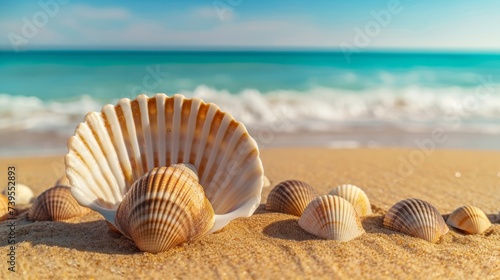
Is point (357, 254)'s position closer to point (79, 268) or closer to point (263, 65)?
point (79, 268)

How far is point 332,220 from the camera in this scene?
3230 mm

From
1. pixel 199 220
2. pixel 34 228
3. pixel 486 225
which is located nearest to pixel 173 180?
pixel 199 220

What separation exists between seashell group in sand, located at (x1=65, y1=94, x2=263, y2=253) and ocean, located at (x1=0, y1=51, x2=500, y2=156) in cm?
666

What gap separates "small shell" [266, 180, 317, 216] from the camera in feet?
12.8

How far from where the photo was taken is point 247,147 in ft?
10.5

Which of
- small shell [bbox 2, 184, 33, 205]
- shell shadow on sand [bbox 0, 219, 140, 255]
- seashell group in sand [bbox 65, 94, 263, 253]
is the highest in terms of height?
seashell group in sand [bbox 65, 94, 263, 253]

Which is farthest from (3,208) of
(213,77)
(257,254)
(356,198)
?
(213,77)

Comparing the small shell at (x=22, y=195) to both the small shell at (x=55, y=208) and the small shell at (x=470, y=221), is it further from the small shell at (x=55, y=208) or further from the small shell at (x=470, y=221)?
the small shell at (x=470, y=221)

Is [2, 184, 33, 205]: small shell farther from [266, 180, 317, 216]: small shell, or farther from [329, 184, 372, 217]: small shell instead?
[329, 184, 372, 217]: small shell

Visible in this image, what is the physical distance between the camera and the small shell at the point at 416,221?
3410 mm

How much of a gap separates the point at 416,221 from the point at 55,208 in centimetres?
304

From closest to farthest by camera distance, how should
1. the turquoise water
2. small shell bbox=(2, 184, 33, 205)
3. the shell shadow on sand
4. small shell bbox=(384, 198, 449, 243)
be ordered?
the shell shadow on sand < small shell bbox=(384, 198, 449, 243) < small shell bbox=(2, 184, 33, 205) < the turquoise water

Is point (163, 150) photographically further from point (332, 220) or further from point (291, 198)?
point (332, 220)

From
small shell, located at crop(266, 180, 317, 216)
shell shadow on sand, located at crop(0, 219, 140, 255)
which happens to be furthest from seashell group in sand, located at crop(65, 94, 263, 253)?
small shell, located at crop(266, 180, 317, 216)
